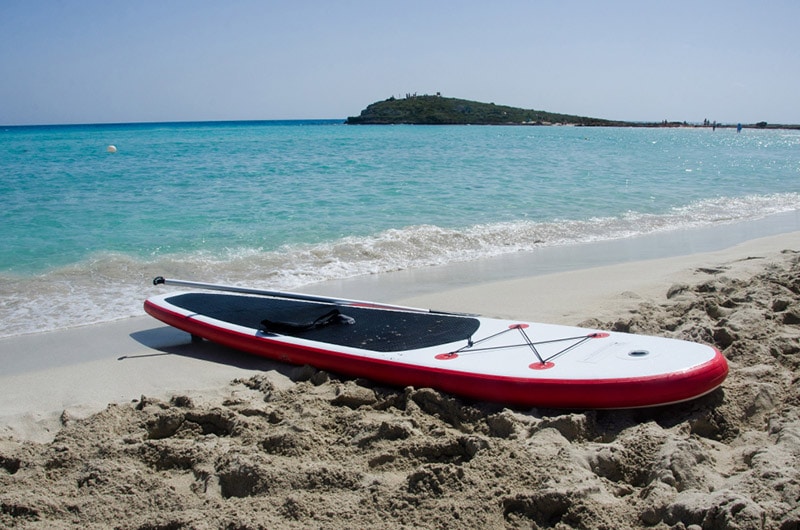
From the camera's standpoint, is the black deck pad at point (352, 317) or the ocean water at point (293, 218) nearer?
the black deck pad at point (352, 317)

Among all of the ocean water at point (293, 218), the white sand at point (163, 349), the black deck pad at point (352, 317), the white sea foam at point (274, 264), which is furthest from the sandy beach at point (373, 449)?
the ocean water at point (293, 218)

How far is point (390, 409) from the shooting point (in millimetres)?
3211

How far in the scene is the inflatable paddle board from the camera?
9.95 ft

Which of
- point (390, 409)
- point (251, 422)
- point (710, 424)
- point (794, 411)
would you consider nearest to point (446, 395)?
point (390, 409)

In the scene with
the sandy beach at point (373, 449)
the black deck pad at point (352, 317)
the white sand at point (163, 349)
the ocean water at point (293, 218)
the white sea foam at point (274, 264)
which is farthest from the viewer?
the ocean water at point (293, 218)

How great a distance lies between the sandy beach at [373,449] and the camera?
2207mm

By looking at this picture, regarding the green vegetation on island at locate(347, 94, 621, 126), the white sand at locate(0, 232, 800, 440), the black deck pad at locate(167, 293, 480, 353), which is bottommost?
the white sand at locate(0, 232, 800, 440)

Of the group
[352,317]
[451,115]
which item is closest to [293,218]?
[352,317]

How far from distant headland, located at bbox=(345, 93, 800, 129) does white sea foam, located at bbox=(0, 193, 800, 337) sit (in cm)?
7636

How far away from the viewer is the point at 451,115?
85.6 m

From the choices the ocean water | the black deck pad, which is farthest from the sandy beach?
the ocean water

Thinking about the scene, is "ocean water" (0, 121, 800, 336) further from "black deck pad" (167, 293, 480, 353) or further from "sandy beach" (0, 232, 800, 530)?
"sandy beach" (0, 232, 800, 530)

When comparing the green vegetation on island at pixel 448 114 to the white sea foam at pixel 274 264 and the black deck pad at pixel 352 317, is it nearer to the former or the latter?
the white sea foam at pixel 274 264

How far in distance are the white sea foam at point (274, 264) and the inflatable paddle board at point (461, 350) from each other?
1.16 metres
